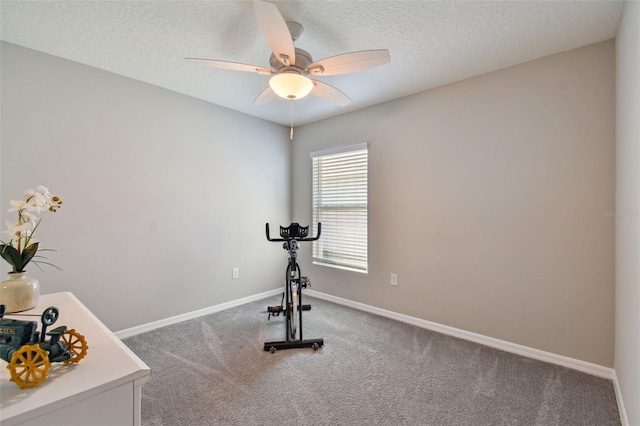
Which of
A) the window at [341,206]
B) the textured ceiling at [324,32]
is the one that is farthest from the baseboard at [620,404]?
the textured ceiling at [324,32]

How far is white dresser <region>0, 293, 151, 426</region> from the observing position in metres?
0.72

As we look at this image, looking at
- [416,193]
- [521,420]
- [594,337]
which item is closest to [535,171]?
[416,193]

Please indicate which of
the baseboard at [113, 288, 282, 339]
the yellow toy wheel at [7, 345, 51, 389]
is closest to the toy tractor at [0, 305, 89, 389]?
the yellow toy wheel at [7, 345, 51, 389]

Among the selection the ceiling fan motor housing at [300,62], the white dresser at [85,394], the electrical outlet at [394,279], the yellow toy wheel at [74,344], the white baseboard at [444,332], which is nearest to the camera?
the white dresser at [85,394]

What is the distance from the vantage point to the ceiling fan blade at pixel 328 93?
2.08 meters

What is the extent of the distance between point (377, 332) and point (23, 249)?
8.71ft

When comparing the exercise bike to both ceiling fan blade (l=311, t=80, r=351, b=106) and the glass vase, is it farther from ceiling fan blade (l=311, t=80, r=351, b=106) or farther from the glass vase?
the glass vase

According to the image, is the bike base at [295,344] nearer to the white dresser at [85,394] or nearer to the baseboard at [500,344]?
the baseboard at [500,344]

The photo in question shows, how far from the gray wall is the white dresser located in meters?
2.63

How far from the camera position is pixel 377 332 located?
279 centimetres

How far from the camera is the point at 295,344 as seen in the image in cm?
248

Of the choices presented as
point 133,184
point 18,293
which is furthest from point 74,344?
point 133,184

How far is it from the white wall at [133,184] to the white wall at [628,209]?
339cm

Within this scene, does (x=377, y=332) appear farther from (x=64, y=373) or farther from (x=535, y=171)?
(x=64, y=373)
